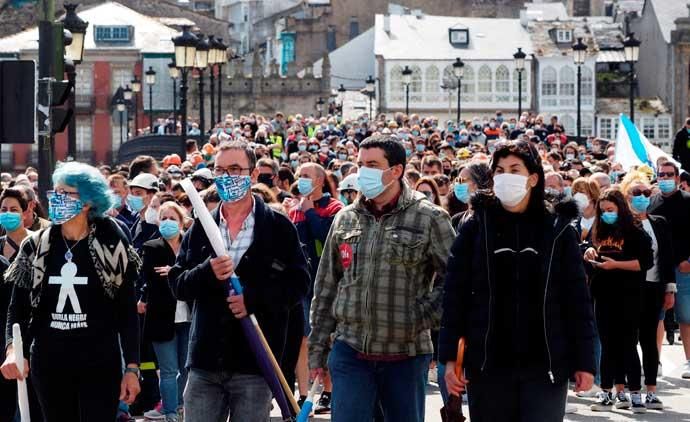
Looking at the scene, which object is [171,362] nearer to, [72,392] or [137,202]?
[137,202]

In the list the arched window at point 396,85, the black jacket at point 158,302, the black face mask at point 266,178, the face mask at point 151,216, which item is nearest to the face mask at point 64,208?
the black jacket at point 158,302

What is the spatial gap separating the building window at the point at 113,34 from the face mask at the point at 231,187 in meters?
81.0

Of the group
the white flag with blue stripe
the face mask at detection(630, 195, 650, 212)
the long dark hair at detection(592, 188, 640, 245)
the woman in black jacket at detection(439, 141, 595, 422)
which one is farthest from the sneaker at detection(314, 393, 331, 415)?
the white flag with blue stripe

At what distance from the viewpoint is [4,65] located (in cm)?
1235

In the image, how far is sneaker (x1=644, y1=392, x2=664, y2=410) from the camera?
13398 mm

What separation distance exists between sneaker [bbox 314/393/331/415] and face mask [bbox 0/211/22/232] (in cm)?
346

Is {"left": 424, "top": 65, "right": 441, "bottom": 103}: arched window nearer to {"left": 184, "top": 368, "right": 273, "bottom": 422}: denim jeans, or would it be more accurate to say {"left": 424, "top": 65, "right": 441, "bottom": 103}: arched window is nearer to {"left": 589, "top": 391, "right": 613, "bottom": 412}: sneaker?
{"left": 589, "top": 391, "right": 613, "bottom": 412}: sneaker

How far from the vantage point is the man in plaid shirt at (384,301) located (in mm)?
8414

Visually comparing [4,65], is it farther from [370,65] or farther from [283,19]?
[283,19]

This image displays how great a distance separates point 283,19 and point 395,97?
77.4ft

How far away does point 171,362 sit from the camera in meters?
12.6

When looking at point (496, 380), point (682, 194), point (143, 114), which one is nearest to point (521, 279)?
point (496, 380)

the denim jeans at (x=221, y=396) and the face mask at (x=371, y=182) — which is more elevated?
the face mask at (x=371, y=182)

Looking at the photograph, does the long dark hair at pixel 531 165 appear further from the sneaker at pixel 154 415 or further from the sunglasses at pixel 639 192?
the sunglasses at pixel 639 192
